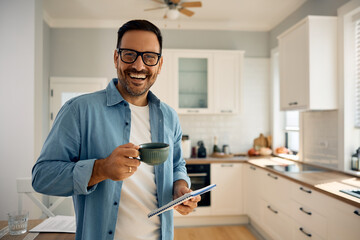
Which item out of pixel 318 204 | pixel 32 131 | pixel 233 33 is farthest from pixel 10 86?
pixel 233 33

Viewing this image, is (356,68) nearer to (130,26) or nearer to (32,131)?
(130,26)

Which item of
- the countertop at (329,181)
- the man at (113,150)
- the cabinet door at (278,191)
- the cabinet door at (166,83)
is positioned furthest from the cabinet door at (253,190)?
the man at (113,150)

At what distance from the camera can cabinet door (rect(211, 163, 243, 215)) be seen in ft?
12.3

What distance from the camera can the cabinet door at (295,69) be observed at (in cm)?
283

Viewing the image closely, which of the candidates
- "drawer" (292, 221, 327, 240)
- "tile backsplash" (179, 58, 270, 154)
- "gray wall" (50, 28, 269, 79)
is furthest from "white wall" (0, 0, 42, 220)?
"drawer" (292, 221, 327, 240)

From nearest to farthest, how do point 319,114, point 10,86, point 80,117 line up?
point 80,117
point 10,86
point 319,114

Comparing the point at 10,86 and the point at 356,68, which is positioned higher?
the point at 356,68

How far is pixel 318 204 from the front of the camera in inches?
85.1

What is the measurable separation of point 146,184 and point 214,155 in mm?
2995

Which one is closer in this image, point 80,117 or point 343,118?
point 80,117

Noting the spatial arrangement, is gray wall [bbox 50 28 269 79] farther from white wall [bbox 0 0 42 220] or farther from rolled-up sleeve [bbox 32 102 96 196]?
rolled-up sleeve [bbox 32 102 96 196]

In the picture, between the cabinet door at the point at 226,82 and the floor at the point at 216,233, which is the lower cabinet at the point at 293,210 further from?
the cabinet door at the point at 226,82

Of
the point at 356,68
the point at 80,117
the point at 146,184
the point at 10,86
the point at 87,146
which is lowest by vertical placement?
the point at 146,184

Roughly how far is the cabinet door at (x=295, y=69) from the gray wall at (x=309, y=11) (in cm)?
42
